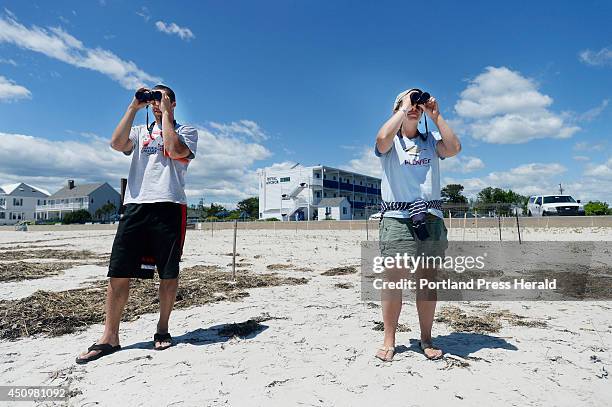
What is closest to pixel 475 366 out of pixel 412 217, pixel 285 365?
pixel 412 217

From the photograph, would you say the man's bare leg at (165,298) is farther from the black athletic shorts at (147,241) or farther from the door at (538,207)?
the door at (538,207)

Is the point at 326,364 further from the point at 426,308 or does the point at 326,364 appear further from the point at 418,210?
the point at 418,210

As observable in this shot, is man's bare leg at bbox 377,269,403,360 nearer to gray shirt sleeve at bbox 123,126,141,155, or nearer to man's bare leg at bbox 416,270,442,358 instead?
man's bare leg at bbox 416,270,442,358

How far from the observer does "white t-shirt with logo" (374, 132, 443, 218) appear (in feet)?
8.48

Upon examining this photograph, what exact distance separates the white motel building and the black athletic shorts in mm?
51610

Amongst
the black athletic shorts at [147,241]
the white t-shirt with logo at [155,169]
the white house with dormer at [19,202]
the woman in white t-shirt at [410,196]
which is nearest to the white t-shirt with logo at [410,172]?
the woman in white t-shirt at [410,196]

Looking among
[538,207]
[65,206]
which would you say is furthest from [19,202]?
[538,207]

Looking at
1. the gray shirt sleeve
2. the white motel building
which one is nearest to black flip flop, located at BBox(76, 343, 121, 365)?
the gray shirt sleeve

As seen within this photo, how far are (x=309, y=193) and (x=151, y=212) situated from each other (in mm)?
55843

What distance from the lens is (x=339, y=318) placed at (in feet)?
12.1

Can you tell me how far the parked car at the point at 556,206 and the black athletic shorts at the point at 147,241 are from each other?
2483 centimetres

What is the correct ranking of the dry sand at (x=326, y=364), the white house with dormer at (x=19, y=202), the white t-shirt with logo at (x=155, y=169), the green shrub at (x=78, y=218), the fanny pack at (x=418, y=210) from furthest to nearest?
the white house with dormer at (x=19, y=202) < the green shrub at (x=78, y=218) < the white t-shirt with logo at (x=155, y=169) < the fanny pack at (x=418, y=210) < the dry sand at (x=326, y=364)

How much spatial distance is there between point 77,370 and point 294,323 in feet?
6.00

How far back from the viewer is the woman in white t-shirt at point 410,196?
2.53 m
